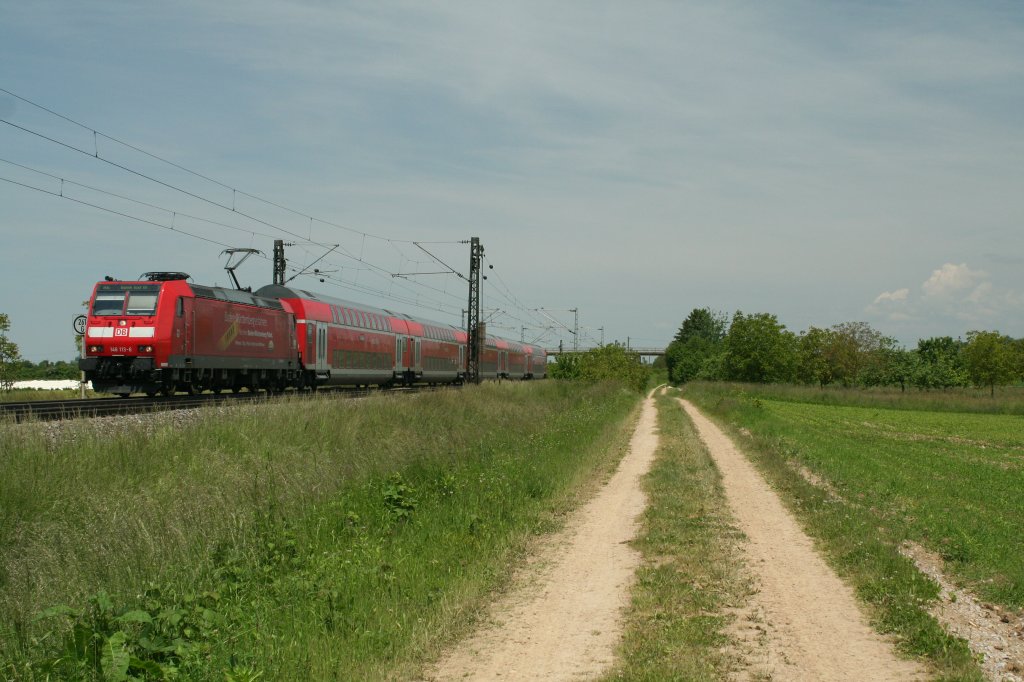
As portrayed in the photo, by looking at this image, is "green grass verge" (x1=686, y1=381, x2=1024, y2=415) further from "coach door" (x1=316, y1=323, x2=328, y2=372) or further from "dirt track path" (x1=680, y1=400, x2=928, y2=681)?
"dirt track path" (x1=680, y1=400, x2=928, y2=681)

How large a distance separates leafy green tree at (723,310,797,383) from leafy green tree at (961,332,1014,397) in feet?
53.4

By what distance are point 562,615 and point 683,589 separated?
1470 millimetres

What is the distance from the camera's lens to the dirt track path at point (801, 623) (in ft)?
21.2

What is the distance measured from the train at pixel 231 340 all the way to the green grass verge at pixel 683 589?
14.5m

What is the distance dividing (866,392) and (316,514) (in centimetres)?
6144

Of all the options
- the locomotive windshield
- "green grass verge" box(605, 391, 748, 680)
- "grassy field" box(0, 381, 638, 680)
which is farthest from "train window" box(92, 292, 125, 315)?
"green grass verge" box(605, 391, 748, 680)

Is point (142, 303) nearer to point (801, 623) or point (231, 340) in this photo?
point (231, 340)

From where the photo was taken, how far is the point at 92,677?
5.62 meters

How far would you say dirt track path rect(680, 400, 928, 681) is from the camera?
645 centimetres

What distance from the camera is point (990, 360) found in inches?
2987

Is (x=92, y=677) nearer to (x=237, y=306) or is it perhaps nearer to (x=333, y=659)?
(x=333, y=659)

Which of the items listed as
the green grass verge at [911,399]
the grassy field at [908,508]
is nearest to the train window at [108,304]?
the grassy field at [908,508]

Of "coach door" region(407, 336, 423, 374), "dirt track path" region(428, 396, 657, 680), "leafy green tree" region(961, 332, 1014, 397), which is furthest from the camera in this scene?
"leafy green tree" region(961, 332, 1014, 397)

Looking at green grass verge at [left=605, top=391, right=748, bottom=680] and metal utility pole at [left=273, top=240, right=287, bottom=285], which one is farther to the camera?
metal utility pole at [left=273, top=240, right=287, bottom=285]
